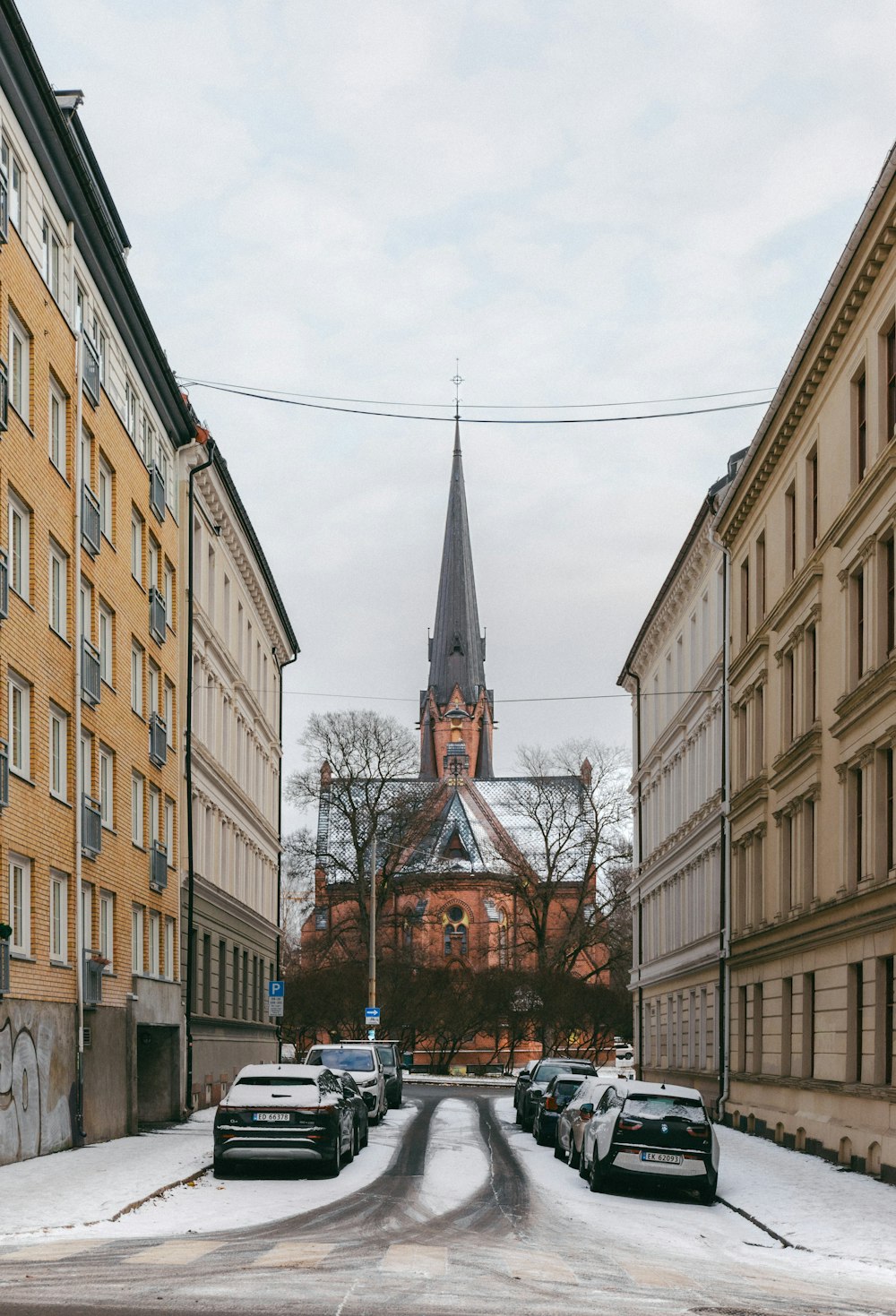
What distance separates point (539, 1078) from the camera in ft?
114

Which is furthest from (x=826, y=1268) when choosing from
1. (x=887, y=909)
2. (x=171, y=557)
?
(x=171, y=557)

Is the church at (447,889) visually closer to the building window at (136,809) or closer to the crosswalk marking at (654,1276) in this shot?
the building window at (136,809)

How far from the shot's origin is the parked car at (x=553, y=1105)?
29.8 m

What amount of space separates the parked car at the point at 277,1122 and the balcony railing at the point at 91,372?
11.8m

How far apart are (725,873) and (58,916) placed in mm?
17439

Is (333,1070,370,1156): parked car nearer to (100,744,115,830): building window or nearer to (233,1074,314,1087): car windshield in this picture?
(233,1074,314,1087): car windshield

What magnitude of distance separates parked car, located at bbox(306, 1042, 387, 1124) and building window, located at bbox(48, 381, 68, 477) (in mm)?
13271

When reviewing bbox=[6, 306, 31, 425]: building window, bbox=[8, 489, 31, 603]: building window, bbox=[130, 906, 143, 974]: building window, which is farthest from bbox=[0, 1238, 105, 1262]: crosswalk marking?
bbox=[130, 906, 143, 974]: building window

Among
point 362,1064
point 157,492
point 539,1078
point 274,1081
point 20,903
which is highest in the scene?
point 157,492

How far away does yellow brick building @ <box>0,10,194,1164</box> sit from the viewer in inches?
906

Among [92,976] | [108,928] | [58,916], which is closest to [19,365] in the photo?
[58,916]

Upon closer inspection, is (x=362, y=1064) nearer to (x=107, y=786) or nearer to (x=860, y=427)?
(x=107, y=786)

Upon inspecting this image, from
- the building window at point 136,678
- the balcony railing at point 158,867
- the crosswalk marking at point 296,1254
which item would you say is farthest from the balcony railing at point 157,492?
the crosswalk marking at point 296,1254

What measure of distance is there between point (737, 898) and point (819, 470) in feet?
38.0
